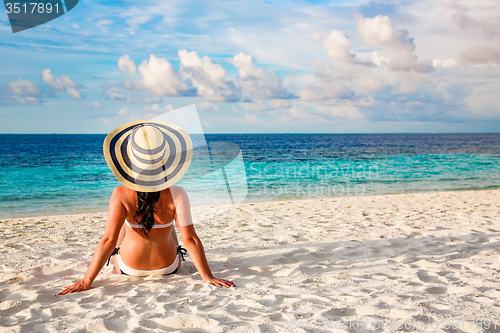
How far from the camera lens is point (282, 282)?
3.20m

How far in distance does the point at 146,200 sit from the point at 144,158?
0.37 m

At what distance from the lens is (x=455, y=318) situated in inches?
94.0

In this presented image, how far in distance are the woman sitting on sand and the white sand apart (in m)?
0.28

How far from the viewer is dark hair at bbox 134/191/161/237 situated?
9.29ft

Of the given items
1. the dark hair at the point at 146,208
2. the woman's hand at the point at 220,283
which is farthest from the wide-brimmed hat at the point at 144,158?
the woman's hand at the point at 220,283

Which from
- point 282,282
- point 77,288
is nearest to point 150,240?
point 77,288

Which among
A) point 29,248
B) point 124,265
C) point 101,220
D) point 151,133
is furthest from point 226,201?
point 151,133

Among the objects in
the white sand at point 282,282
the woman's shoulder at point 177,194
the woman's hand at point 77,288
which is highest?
the woman's shoulder at point 177,194

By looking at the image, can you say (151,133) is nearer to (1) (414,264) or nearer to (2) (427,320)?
(2) (427,320)

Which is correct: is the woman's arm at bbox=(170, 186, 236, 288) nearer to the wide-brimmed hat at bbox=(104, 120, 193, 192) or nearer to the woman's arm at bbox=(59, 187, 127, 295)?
the wide-brimmed hat at bbox=(104, 120, 193, 192)

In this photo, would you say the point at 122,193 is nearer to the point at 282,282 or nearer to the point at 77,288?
the point at 77,288

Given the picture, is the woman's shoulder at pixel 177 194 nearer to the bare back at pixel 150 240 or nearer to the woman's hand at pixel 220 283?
the bare back at pixel 150 240

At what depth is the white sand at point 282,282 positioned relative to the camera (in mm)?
2391

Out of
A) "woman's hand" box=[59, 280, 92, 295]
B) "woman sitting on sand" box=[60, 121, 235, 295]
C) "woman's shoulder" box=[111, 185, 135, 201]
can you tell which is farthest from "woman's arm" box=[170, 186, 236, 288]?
"woman's hand" box=[59, 280, 92, 295]
